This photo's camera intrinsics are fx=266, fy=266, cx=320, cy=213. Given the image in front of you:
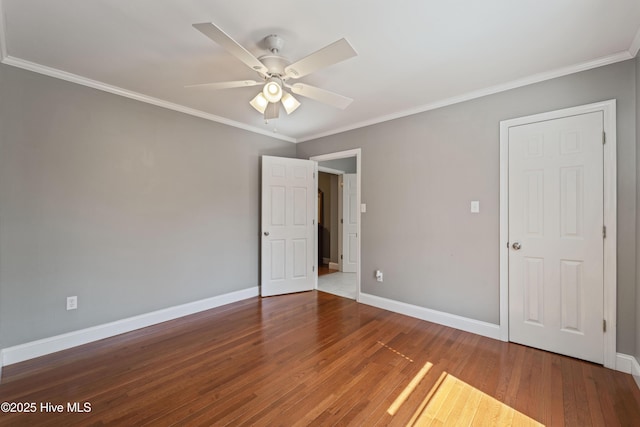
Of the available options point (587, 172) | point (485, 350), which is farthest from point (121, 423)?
point (587, 172)

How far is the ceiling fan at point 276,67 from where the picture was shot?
59.3 inches

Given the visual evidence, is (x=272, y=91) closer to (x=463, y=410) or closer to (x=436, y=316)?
(x=463, y=410)

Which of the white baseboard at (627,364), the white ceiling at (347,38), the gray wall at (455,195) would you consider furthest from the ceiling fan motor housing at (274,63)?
the white baseboard at (627,364)

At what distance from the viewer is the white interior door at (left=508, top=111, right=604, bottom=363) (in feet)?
7.19

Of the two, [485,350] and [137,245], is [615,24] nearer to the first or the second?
[485,350]

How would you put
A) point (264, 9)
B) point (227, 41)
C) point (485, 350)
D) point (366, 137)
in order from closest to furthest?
point (227, 41) → point (264, 9) → point (485, 350) → point (366, 137)

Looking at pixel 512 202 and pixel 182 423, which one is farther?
pixel 512 202

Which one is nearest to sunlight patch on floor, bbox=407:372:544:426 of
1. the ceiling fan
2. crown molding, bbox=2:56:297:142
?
the ceiling fan

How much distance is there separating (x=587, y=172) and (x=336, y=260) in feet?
14.9

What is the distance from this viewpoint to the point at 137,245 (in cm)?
288

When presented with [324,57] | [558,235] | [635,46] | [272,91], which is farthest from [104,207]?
[635,46]

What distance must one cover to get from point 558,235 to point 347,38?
2.44m

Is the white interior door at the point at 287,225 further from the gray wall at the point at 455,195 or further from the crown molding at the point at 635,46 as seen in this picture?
the crown molding at the point at 635,46

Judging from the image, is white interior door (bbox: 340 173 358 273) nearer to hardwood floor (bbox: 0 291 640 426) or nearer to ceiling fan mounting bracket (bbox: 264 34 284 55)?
hardwood floor (bbox: 0 291 640 426)
